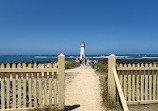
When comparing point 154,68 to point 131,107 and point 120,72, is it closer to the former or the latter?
point 120,72

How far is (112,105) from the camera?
14.5 ft

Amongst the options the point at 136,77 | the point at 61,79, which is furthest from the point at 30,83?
the point at 136,77

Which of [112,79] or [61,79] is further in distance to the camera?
[112,79]

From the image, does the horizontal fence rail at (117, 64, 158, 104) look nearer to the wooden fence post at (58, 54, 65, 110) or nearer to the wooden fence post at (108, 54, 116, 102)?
the wooden fence post at (108, 54, 116, 102)

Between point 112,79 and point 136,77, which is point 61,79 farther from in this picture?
point 136,77

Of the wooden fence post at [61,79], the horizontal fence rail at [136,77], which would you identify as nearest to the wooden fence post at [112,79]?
the horizontal fence rail at [136,77]

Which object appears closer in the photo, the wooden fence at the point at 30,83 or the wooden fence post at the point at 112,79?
the wooden fence at the point at 30,83

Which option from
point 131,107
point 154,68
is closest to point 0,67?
point 131,107

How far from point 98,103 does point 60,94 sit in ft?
5.79

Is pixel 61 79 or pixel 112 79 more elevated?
pixel 61 79

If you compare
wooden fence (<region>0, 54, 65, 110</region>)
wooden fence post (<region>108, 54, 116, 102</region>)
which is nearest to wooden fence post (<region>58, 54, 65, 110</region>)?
wooden fence (<region>0, 54, 65, 110</region>)

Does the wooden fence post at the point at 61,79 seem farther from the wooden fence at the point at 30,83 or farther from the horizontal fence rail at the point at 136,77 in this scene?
the horizontal fence rail at the point at 136,77

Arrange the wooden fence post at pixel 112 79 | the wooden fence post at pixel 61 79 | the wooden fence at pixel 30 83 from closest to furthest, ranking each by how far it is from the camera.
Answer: the wooden fence at pixel 30 83
the wooden fence post at pixel 61 79
the wooden fence post at pixel 112 79

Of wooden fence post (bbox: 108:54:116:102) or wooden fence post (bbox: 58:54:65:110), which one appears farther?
wooden fence post (bbox: 108:54:116:102)
